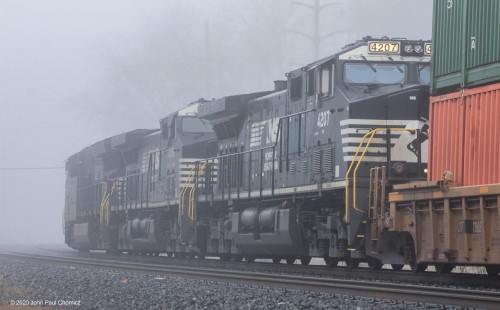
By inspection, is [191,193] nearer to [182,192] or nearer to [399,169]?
[182,192]

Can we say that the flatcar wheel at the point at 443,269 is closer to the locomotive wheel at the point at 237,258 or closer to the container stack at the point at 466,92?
the container stack at the point at 466,92

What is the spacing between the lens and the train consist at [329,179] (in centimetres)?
1224

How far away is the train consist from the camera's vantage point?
12.2 meters

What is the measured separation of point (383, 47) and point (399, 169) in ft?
7.75

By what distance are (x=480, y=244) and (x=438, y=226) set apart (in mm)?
1103

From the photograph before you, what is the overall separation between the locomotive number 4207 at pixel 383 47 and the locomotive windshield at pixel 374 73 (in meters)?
0.24

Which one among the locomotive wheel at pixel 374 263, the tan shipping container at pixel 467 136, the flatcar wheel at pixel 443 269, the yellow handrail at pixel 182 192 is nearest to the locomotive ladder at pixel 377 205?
the locomotive wheel at pixel 374 263

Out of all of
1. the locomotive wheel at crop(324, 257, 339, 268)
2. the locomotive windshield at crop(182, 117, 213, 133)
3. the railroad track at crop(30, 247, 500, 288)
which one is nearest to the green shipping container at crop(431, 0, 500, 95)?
the railroad track at crop(30, 247, 500, 288)

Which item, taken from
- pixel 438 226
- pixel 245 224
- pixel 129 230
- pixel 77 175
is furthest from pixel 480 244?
pixel 77 175

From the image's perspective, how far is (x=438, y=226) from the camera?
12156mm

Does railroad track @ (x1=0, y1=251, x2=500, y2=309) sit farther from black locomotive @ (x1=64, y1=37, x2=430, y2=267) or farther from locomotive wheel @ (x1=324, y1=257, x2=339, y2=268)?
locomotive wheel @ (x1=324, y1=257, x2=339, y2=268)

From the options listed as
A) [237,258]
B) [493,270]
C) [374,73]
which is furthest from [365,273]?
[237,258]

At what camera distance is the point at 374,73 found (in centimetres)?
1570

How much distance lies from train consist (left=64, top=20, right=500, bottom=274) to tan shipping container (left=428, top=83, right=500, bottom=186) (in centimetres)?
26
